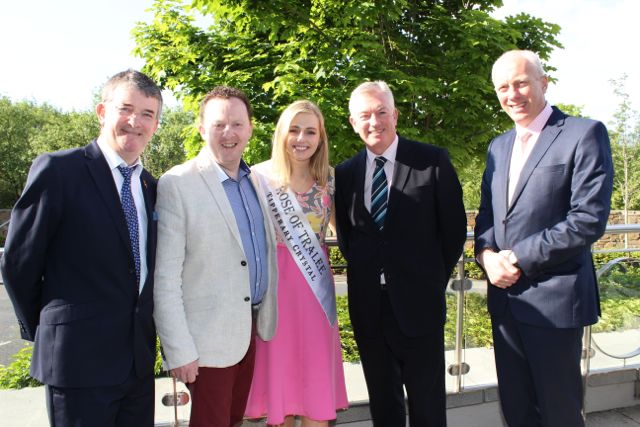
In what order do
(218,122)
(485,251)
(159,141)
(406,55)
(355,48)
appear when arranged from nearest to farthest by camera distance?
(218,122) < (485,251) < (355,48) < (406,55) < (159,141)

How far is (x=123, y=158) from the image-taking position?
6.42 feet

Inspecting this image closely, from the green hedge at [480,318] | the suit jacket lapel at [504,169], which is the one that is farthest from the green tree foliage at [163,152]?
the suit jacket lapel at [504,169]

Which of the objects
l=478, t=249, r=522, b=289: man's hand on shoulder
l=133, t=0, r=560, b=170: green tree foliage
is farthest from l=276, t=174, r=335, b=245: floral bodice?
l=133, t=0, r=560, b=170: green tree foliage

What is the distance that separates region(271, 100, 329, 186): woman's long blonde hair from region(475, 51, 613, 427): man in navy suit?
3.02ft

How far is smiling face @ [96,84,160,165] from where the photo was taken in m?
1.91

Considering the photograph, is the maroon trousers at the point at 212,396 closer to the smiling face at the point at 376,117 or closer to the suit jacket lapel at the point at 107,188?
the suit jacket lapel at the point at 107,188

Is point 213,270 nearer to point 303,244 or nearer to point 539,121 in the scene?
point 303,244

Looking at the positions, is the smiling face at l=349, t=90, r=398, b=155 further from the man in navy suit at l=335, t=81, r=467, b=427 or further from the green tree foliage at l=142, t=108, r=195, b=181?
the green tree foliage at l=142, t=108, r=195, b=181

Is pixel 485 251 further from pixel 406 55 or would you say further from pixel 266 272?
pixel 406 55

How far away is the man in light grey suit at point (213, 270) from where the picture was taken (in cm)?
199

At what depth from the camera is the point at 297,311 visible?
2.54 m

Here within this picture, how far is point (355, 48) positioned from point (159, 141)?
29.2 meters

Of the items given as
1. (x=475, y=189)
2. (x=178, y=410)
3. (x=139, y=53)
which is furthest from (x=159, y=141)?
(x=178, y=410)

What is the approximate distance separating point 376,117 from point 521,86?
715 mm
